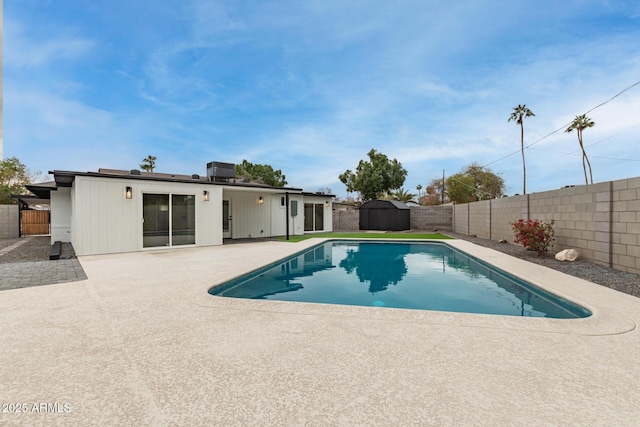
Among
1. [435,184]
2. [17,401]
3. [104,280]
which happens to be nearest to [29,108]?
[104,280]

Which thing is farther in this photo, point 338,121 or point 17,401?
point 338,121

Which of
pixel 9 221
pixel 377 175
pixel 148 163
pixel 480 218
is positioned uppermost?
pixel 148 163

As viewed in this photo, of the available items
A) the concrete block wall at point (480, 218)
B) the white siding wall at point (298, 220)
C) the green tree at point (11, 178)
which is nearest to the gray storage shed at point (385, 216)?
the concrete block wall at point (480, 218)

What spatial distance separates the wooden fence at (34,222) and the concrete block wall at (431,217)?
22833 mm

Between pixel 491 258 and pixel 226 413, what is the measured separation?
831cm

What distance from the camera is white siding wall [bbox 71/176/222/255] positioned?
28.3 feet

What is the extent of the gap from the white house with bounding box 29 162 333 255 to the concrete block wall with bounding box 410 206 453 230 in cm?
1067

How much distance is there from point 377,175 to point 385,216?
10218 mm

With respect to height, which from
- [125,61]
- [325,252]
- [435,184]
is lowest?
[325,252]

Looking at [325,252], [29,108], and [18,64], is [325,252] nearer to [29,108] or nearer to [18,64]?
[18,64]

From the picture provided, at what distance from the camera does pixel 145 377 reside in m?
2.28

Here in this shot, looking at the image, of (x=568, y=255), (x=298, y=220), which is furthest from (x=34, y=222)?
(x=568, y=255)

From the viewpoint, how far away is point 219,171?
44.0ft

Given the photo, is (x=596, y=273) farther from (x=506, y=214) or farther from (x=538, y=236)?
(x=506, y=214)
